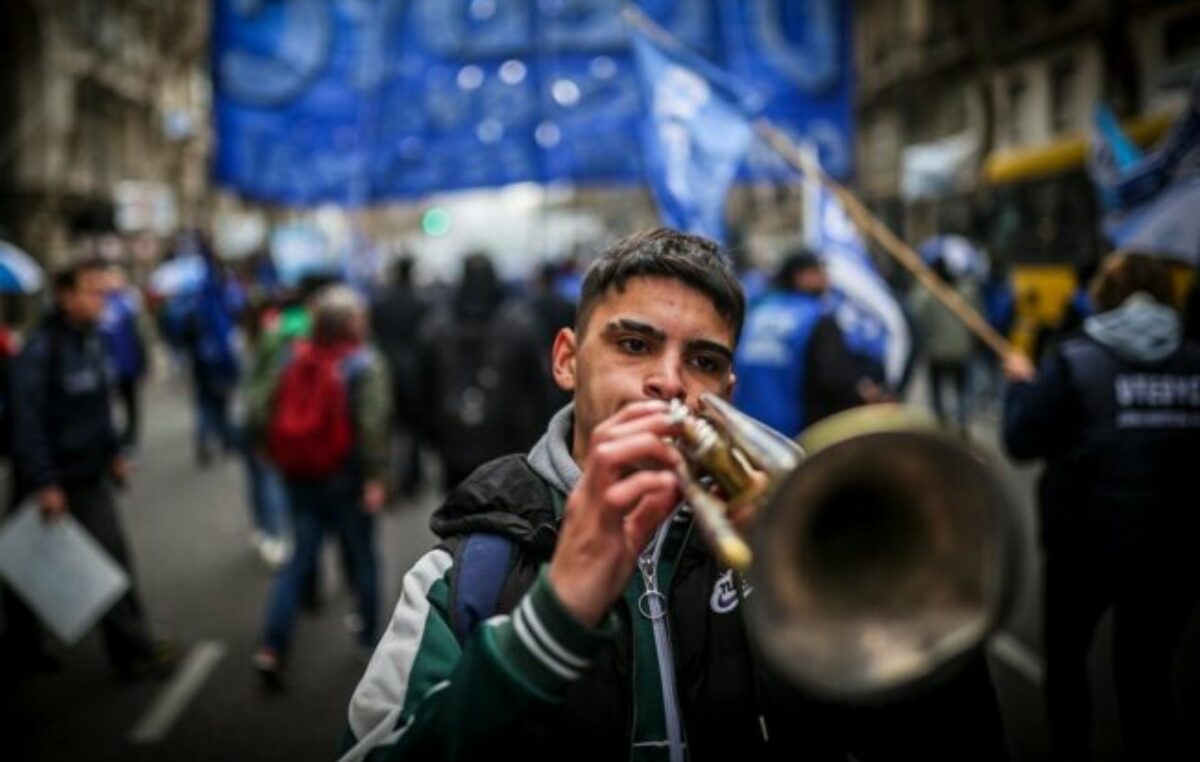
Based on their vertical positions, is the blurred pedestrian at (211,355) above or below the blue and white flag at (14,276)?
below

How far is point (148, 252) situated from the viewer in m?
26.8

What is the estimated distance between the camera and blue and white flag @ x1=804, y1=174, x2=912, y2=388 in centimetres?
564

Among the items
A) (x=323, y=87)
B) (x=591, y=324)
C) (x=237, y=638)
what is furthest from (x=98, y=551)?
(x=591, y=324)

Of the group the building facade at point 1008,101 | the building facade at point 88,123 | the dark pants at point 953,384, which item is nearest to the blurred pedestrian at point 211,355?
the dark pants at point 953,384

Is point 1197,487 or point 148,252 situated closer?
point 1197,487

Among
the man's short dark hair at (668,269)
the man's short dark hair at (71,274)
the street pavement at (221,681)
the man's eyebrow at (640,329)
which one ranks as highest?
the man's short dark hair at (71,274)

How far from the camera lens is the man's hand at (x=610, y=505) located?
131 cm

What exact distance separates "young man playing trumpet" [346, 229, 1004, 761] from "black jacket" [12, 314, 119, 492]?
158 inches

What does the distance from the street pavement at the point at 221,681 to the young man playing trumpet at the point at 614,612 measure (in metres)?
2.43

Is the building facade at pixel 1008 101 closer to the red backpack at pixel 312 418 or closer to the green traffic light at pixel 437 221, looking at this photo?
the red backpack at pixel 312 418

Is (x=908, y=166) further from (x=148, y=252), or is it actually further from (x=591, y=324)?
(x=591, y=324)

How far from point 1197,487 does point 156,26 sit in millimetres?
36824

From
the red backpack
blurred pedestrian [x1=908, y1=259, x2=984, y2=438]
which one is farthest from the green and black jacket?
blurred pedestrian [x1=908, y1=259, x2=984, y2=438]

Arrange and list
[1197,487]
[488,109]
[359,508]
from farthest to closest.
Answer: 1. [488,109]
2. [359,508]
3. [1197,487]
